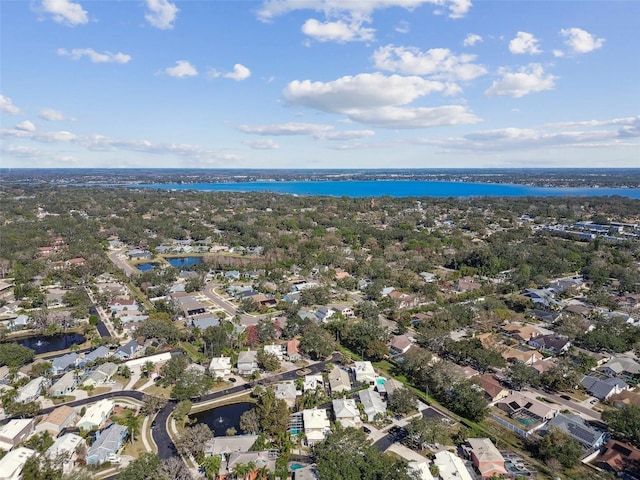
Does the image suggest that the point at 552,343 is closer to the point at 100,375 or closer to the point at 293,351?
the point at 293,351

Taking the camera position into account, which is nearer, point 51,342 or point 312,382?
point 312,382

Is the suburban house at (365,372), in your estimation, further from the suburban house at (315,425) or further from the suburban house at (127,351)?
the suburban house at (127,351)

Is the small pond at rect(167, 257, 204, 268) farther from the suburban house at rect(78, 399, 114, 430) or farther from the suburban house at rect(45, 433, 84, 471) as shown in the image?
the suburban house at rect(45, 433, 84, 471)

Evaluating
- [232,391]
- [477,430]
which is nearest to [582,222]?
[477,430]

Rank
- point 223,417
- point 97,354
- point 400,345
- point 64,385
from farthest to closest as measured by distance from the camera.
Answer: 1. point 400,345
2. point 97,354
3. point 64,385
4. point 223,417

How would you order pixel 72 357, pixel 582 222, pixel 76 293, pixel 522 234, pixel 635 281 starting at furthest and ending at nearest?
pixel 582 222 → pixel 522 234 → pixel 635 281 → pixel 76 293 → pixel 72 357

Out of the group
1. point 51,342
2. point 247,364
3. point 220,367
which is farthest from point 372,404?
point 51,342

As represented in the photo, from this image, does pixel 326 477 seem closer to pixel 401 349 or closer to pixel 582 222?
pixel 401 349
